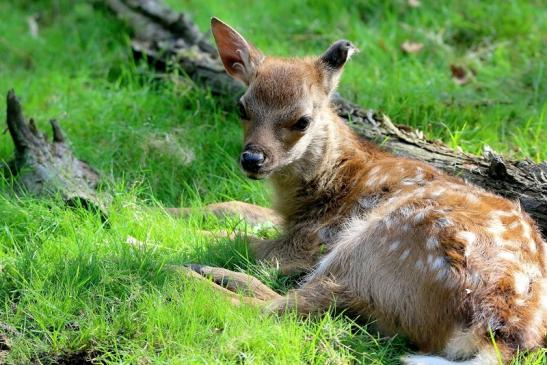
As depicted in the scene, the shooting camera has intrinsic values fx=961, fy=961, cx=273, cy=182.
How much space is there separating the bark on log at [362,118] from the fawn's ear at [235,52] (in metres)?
0.97

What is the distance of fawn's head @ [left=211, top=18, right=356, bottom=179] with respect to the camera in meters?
5.79

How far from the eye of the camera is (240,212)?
6477 mm

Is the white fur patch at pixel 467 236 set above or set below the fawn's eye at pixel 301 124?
above

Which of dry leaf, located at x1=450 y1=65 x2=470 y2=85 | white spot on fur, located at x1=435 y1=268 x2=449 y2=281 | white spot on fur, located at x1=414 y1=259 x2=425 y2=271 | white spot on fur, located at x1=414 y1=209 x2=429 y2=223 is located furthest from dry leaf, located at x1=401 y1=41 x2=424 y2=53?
white spot on fur, located at x1=435 y1=268 x2=449 y2=281

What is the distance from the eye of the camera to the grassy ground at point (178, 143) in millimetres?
4777

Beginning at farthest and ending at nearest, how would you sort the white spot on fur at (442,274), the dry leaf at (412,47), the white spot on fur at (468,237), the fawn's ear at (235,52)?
1. the dry leaf at (412,47)
2. the fawn's ear at (235,52)
3. the white spot on fur at (468,237)
4. the white spot on fur at (442,274)

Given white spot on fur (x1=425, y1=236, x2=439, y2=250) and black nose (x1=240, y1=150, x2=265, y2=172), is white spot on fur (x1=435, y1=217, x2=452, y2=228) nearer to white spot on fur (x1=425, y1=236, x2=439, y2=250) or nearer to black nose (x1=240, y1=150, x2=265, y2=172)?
white spot on fur (x1=425, y1=236, x2=439, y2=250)

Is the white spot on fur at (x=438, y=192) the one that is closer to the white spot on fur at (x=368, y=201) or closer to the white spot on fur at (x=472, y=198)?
the white spot on fur at (x=472, y=198)

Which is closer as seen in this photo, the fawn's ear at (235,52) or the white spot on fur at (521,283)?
the white spot on fur at (521,283)

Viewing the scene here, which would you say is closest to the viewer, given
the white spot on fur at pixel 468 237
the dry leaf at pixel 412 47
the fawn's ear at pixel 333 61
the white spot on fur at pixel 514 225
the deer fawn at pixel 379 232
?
the deer fawn at pixel 379 232

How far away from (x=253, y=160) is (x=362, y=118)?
161 centimetres

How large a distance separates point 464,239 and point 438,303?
39cm

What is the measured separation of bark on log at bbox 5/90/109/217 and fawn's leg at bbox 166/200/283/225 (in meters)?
0.52

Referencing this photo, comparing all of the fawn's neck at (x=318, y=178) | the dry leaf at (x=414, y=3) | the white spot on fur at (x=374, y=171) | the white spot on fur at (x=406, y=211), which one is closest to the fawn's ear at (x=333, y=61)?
the fawn's neck at (x=318, y=178)
